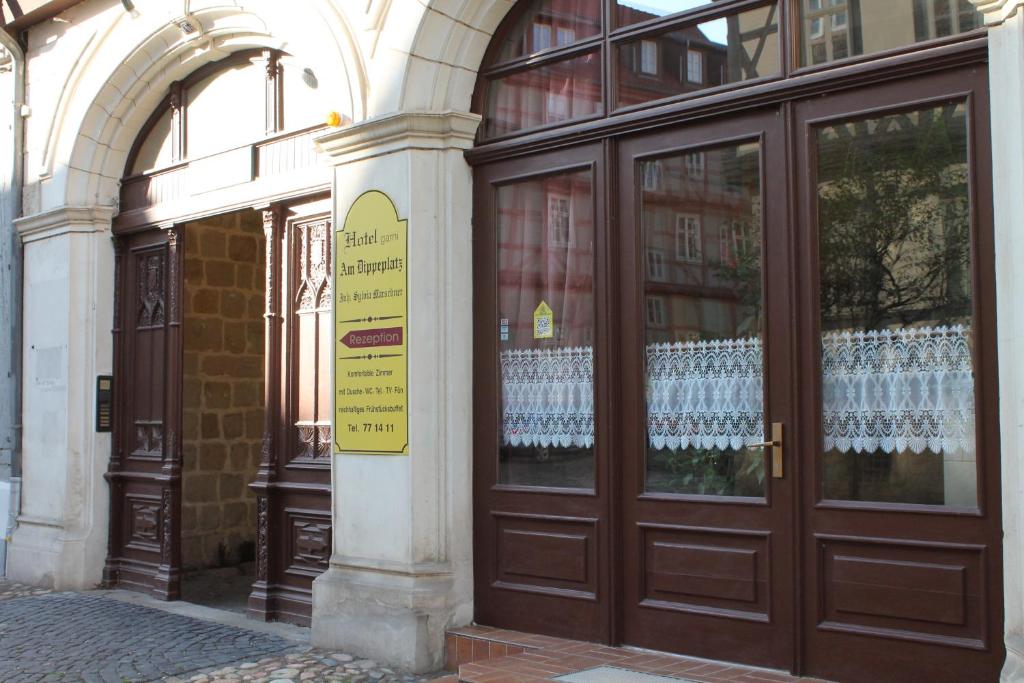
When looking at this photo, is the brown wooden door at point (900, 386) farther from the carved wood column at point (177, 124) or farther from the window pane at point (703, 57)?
the carved wood column at point (177, 124)

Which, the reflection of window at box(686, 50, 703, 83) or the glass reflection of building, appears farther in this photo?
the reflection of window at box(686, 50, 703, 83)

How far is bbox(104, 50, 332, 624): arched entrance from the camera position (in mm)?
7750

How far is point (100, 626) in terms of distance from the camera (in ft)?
25.3

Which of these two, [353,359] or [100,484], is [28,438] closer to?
[100,484]

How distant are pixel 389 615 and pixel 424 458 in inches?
35.3

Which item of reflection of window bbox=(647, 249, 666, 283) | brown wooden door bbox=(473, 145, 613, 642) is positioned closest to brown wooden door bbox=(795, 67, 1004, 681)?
reflection of window bbox=(647, 249, 666, 283)

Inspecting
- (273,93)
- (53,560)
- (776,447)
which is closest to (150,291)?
(273,93)

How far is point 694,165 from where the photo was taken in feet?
19.1

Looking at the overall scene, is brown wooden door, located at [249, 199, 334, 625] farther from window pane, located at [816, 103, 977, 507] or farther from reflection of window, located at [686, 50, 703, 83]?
window pane, located at [816, 103, 977, 507]

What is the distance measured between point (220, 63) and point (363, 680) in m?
4.89

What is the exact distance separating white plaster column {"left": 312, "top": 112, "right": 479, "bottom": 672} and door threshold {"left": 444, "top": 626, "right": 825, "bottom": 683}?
35cm

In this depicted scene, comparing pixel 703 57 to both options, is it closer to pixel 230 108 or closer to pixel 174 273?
pixel 230 108

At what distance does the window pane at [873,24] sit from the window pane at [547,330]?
1.44m

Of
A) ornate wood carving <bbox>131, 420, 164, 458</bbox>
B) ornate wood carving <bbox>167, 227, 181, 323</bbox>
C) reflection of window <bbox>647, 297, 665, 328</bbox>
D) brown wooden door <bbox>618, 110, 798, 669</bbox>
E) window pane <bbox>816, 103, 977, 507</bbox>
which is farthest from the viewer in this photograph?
ornate wood carving <bbox>131, 420, 164, 458</bbox>
